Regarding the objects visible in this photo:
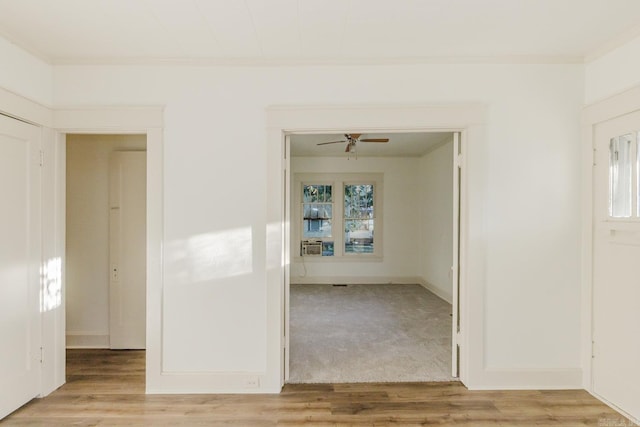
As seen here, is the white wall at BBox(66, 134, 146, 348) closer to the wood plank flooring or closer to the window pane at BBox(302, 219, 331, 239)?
the wood plank flooring

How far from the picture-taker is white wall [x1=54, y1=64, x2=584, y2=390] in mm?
2967

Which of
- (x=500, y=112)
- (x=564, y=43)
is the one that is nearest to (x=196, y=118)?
(x=500, y=112)

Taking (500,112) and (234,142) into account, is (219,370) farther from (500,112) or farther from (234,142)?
(500,112)

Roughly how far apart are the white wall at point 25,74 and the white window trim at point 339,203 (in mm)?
5289

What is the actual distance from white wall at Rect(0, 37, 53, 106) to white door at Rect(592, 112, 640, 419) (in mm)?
4261

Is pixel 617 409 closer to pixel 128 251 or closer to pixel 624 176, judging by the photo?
pixel 624 176

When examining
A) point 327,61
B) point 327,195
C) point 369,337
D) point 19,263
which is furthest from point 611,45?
point 327,195

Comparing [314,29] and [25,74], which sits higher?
[314,29]

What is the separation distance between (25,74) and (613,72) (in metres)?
4.27

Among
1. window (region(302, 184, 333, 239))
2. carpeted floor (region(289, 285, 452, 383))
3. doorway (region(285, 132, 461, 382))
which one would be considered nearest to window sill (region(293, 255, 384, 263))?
doorway (region(285, 132, 461, 382))

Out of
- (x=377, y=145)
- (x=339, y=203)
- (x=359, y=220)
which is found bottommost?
(x=359, y=220)

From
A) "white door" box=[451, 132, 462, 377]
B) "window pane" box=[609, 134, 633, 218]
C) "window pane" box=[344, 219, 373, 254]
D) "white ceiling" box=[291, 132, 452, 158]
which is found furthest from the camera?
"window pane" box=[344, 219, 373, 254]

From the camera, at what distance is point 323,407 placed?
271 centimetres

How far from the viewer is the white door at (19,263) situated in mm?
2564
